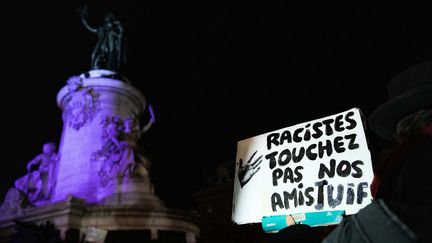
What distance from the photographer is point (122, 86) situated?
51.0 feet

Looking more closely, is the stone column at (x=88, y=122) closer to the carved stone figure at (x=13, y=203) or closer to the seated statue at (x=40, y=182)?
the seated statue at (x=40, y=182)

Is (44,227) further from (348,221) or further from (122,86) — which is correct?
(348,221)

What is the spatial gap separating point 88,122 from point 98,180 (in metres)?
2.78

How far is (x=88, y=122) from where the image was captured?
15.0 m

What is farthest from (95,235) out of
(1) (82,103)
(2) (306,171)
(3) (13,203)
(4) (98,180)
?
(2) (306,171)

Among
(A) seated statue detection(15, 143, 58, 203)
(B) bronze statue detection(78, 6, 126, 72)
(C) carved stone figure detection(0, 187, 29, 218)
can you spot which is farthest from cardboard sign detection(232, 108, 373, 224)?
(B) bronze statue detection(78, 6, 126, 72)

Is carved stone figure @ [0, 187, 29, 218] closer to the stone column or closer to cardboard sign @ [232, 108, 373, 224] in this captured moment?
the stone column

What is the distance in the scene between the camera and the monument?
438 inches

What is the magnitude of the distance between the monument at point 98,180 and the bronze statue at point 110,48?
0.14 m

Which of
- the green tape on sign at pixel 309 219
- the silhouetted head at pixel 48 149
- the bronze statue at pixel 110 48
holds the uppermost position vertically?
the bronze statue at pixel 110 48

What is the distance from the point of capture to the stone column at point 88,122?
13.6 meters

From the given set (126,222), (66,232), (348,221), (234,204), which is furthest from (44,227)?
(348,221)

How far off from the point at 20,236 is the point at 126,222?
2949mm

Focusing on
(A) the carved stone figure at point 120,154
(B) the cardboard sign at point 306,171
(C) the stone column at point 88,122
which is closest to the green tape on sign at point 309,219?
(B) the cardboard sign at point 306,171
